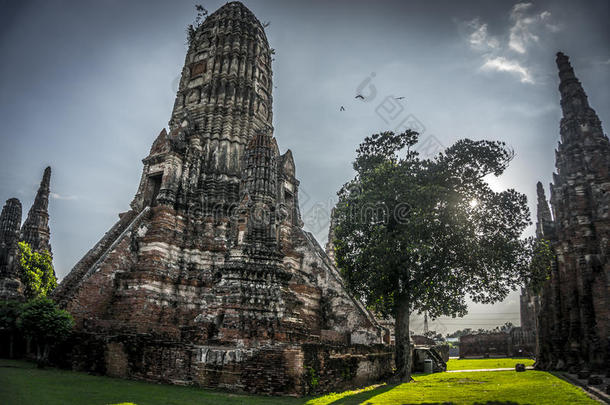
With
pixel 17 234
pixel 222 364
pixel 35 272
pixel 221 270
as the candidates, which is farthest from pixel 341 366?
pixel 35 272

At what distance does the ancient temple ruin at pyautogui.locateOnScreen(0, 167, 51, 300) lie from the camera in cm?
1769

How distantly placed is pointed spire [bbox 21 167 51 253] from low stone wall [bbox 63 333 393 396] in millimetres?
19040

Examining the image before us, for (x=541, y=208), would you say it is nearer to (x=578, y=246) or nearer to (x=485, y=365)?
(x=485, y=365)

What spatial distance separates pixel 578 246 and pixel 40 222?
32.3 metres

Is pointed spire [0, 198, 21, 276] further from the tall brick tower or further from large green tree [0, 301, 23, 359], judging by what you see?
large green tree [0, 301, 23, 359]

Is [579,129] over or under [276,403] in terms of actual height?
over

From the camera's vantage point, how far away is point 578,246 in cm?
1859

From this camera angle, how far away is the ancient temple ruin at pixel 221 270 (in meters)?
9.80

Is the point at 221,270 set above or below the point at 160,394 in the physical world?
above

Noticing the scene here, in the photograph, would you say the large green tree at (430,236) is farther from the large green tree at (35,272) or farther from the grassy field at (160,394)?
the large green tree at (35,272)

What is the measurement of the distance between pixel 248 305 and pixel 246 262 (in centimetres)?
140

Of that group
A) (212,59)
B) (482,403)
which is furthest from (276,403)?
(212,59)

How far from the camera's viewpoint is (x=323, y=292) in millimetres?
18531

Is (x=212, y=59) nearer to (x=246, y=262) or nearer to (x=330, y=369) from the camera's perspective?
(x=246, y=262)
